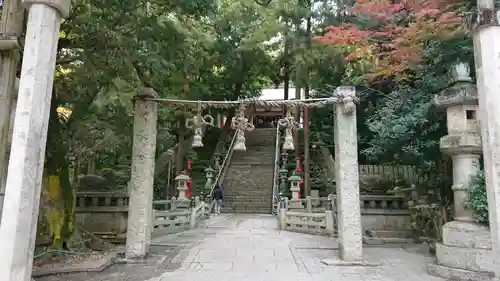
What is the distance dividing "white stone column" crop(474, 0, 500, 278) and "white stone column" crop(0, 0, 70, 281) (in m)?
5.27

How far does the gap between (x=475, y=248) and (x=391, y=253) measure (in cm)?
274

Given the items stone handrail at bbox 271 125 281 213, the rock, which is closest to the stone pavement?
the rock

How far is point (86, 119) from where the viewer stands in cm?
983

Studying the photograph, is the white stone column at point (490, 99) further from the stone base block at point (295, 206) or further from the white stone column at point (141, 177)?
the stone base block at point (295, 206)

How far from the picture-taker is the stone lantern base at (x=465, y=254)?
598 cm

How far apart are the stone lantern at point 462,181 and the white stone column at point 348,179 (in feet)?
4.79

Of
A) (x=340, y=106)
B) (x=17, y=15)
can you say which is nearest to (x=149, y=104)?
(x=17, y=15)

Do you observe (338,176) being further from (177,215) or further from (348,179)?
(177,215)

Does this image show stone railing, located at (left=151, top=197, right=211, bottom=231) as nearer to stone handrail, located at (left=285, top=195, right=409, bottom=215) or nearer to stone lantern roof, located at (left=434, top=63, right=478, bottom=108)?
stone handrail, located at (left=285, top=195, right=409, bottom=215)

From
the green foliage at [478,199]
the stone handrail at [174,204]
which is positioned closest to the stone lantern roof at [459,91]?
the green foliage at [478,199]

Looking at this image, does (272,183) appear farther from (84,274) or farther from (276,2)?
(84,274)

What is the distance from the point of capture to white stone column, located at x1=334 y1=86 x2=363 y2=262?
7.30m

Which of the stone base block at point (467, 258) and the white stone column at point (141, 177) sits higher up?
the white stone column at point (141, 177)

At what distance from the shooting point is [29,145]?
4.10 m
